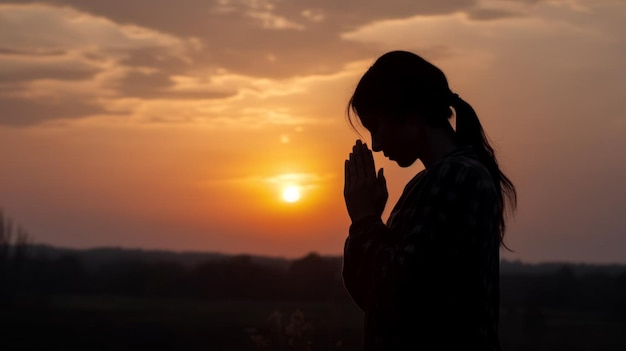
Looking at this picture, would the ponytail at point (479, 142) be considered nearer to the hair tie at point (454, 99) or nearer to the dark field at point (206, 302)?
the hair tie at point (454, 99)

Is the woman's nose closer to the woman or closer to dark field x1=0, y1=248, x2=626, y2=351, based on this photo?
the woman

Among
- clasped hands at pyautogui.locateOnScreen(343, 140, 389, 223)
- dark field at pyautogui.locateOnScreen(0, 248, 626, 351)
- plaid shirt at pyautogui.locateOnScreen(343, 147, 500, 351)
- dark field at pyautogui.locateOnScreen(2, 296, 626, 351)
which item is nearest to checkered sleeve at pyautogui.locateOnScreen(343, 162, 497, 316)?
plaid shirt at pyautogui.locateOnScreen(343, 147, 500, 351)

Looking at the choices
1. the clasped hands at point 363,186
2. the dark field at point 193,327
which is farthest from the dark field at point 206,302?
the clasped hands at point 363,186

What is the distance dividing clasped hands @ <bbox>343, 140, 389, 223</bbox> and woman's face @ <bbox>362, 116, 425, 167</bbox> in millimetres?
79

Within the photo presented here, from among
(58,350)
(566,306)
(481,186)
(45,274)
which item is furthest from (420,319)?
(45,274)

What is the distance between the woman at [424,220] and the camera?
2.33m

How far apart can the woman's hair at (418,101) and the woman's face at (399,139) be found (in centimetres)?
2

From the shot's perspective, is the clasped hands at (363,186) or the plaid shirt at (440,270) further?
the clasped hands at (363,186)

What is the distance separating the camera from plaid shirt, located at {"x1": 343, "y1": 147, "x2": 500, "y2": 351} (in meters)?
2.32

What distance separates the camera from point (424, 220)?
234cm

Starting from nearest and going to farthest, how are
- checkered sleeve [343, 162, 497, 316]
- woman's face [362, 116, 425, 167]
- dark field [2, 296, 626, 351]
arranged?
1. checkered sleeve [343, 162, 497, 316]
2. woman's face [362, 116, 425, 167]
3. dark field [2, 296, 626, 351]

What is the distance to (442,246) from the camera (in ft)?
7.61

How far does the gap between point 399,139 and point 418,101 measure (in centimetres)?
11

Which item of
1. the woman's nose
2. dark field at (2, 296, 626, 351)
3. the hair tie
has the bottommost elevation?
dark field at (2, 296, 626, 351)
